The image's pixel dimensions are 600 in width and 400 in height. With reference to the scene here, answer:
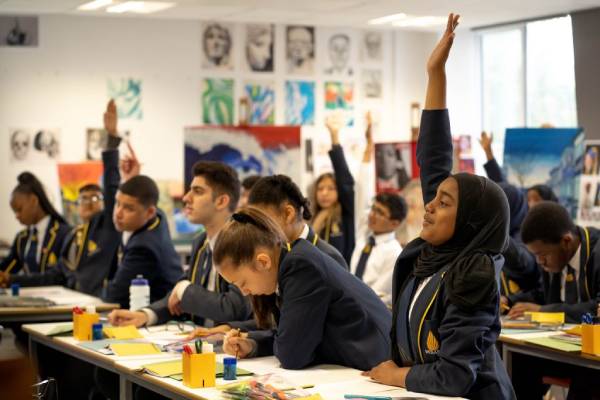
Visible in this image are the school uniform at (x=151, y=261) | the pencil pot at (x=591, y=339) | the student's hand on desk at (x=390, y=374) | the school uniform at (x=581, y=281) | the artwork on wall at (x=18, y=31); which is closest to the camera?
the student's hand on desk at (x=390, y=374)

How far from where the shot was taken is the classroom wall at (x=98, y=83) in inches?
356

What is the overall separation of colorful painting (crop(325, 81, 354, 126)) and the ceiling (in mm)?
1154

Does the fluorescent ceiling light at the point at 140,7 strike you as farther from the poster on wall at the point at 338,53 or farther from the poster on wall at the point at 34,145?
the poster on wall at the point at 338,53

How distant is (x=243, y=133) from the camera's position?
805cm

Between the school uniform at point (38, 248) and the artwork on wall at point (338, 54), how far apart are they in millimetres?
4231

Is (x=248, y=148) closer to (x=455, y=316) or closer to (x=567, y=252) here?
(x=567, y=252)

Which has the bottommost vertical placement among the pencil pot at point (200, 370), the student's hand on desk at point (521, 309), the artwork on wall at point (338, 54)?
the student's hand on desk at point (521, 309)

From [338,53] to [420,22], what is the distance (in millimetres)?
1861

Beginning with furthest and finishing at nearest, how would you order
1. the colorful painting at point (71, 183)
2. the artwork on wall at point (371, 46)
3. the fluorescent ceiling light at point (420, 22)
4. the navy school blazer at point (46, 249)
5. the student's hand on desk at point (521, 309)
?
the artwork on wall at point (371, 46)
the colorful painting at point (71, 183)
the fluorescent ceiling light at point (420, 22)
the navy school blazer at point (46, 249)
the student's hand on desk at point (521, 309)

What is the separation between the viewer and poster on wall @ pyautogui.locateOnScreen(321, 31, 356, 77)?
34.8ft

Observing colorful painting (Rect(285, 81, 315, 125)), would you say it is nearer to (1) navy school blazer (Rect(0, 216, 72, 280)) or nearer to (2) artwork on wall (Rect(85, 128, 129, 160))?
(2) artwork on wall (Rect(85, 128, 129, 160))

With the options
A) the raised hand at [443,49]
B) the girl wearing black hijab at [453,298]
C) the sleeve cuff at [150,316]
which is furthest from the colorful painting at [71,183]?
the girl wearing black hijab at [453,298]

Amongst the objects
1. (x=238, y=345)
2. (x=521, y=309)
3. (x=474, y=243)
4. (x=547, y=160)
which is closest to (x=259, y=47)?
(x=547, y=160)

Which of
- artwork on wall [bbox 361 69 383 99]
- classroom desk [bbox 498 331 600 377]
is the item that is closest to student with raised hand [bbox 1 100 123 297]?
classroom desk [bbox 498 331 600 377]
